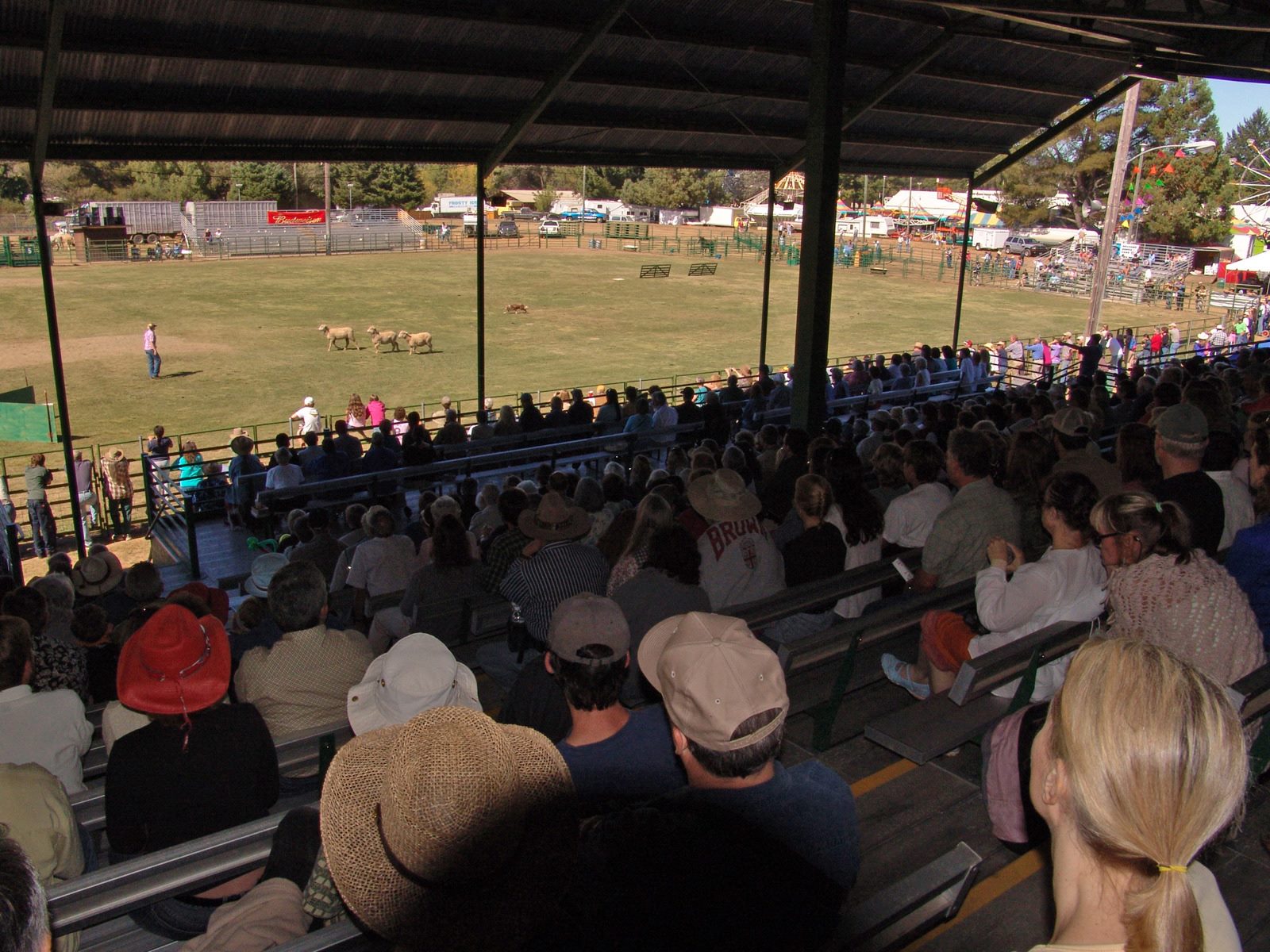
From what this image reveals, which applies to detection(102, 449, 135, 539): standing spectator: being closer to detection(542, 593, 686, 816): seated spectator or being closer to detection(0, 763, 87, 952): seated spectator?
detection(0, 763, 87, 952): seated spectator

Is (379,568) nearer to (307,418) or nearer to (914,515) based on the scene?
(914,515)

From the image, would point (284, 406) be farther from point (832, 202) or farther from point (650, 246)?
point (650, 246)

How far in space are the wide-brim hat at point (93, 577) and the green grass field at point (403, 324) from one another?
13423 mm

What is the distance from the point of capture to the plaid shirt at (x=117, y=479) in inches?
528

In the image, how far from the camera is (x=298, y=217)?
5534cm

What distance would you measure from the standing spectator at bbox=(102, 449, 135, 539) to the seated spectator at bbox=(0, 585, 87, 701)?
31.3 ft

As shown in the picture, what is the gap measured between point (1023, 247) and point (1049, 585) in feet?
215

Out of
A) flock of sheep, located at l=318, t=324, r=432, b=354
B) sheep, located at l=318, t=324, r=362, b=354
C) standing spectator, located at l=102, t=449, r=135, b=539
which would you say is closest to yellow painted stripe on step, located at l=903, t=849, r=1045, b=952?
standing spectator, located at l=102, t=449, r=135, b=539

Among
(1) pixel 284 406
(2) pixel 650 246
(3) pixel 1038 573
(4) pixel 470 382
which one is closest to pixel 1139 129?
(2) pixel 650 246

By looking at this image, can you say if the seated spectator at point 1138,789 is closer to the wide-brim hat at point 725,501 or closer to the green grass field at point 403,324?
the wide-brim hat at point 725,501

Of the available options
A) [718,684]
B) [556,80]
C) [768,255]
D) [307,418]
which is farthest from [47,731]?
[768,255]

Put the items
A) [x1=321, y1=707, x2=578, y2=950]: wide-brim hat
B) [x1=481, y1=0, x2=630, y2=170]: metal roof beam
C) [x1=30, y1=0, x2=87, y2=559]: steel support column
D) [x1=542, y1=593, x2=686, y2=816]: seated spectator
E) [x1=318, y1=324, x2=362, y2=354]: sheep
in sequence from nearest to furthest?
[x1=321, y1=707, x2=578, y2=950]: wide-brim hat
[x1=542, y1=593, x2=686, y2=816]: seated spectator
[x1=30, y1=0, x2=87, y2=559]: steel support column
[x1=481, y1=0, x2=630, y2=170]: metal roof beam
[x1=318, y1=324, x2=362, y2=354]: sheep

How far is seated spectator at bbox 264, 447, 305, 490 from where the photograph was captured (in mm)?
10992

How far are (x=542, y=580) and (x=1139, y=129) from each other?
64.8 meters
